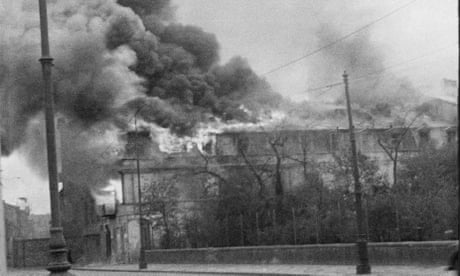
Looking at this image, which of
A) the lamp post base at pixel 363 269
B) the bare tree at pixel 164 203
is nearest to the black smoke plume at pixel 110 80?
the bare tree at pixel 164 203

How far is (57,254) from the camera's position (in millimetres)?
15570

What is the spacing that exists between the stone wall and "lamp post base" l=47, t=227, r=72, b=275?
458 inches

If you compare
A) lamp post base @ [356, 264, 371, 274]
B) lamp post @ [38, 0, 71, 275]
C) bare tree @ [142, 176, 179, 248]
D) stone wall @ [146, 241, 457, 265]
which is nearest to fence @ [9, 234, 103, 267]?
bare tree @ [142, 176, 179, 248]

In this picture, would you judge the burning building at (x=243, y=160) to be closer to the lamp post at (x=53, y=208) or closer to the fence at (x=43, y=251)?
the fence at (x=43, y=251)

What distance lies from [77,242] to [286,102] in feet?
78.2

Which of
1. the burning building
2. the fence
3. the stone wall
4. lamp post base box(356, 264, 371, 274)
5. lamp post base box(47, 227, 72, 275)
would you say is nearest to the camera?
lamp post base box(47, 227, 72, 275)

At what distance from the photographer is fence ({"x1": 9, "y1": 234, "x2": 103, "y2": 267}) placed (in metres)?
69.8

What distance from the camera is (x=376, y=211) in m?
38.5

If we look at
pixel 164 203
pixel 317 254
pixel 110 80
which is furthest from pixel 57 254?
pixel 164 203

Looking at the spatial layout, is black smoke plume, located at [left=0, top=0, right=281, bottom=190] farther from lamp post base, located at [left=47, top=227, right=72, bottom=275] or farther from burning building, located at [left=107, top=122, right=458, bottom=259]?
lamp post base, located at [left=47, top=227, right=72, bottom=275]

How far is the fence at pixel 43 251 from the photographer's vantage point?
69750 millimetres

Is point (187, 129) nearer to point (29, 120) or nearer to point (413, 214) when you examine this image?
point (29, 120)

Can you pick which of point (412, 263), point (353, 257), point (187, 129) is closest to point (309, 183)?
point (187, 129)

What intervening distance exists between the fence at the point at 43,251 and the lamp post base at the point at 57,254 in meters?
53.9
